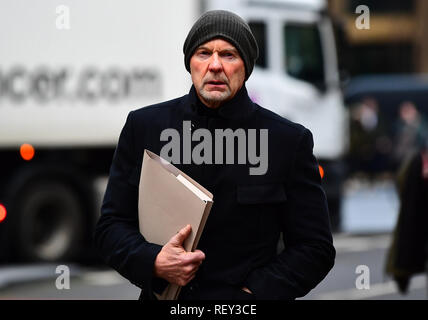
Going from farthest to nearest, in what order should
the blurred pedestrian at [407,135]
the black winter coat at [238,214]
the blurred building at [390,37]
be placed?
the blurred building at [390,37] < the blurred pedestrian at [407,135] < the black winter coat at [238,214]

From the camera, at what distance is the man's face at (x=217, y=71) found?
9.06 feet

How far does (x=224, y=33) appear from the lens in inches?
109

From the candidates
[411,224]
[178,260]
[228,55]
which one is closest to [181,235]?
[178,260]

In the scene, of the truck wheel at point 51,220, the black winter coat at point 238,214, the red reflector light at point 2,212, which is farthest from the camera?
the truck wheel at point 51,220

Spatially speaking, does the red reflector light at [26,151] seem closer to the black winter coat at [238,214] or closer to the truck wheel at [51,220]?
the truck wheel at [51,220]

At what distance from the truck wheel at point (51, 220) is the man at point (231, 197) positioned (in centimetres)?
755

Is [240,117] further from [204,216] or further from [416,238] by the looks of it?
[416,238]

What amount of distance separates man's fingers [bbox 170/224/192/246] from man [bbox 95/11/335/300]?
4 centimetres

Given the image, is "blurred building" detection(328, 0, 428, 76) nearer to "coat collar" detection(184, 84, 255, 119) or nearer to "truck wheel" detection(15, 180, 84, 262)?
"truck wheel" detection(15, 180, 84, 262)

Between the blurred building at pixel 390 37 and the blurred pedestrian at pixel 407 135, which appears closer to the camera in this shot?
the blurred pedestrian at pixel 407 135

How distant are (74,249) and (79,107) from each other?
1.36m

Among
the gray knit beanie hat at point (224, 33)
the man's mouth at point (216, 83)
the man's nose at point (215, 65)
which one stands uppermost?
the gray knit beanie hat at point (224, 33)

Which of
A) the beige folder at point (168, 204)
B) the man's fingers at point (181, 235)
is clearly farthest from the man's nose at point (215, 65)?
the man's fingers at point (181, 235)
